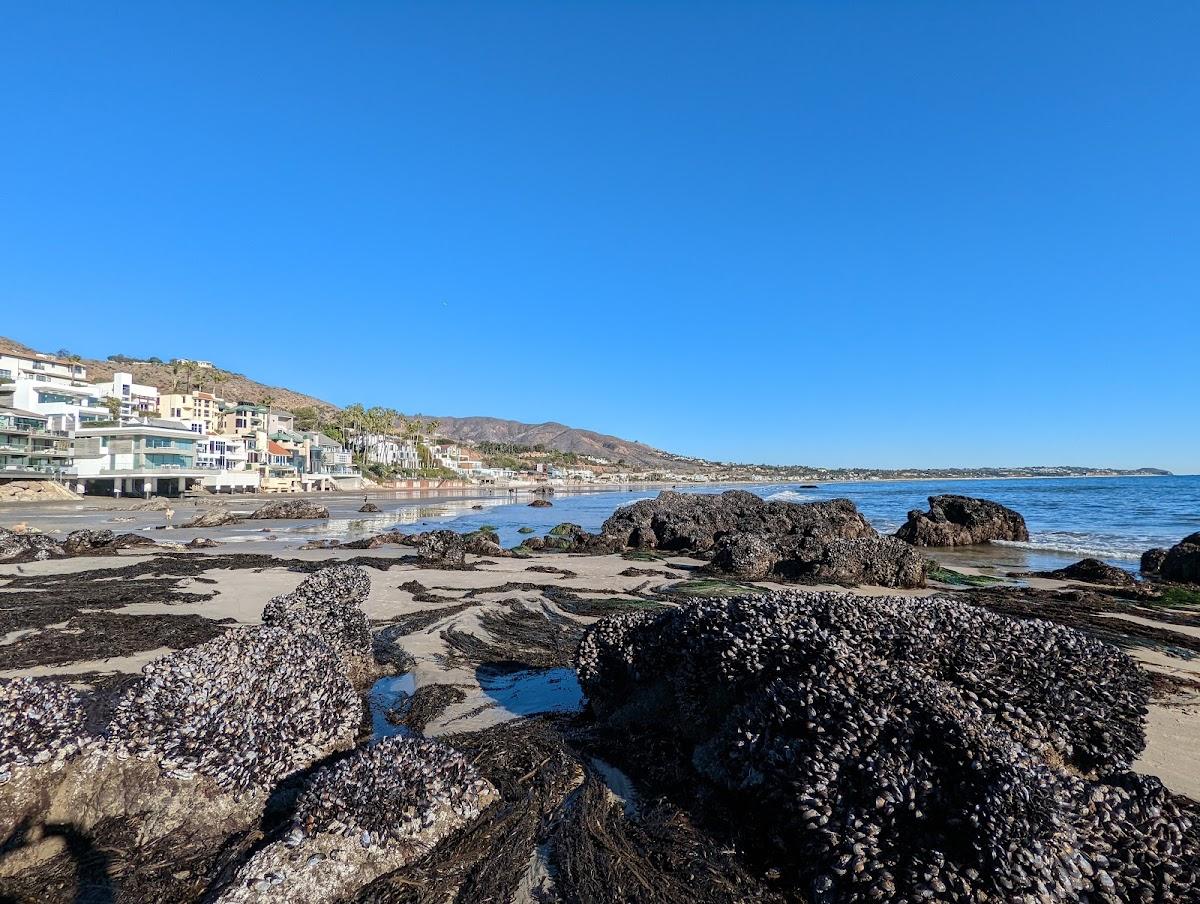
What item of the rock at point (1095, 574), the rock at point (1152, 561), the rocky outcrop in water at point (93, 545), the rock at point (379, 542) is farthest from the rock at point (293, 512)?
the rock at point (1152, 561)

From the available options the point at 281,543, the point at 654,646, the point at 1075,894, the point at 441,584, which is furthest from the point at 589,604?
the point at 281,543

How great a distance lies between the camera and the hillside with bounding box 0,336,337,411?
9069 cm

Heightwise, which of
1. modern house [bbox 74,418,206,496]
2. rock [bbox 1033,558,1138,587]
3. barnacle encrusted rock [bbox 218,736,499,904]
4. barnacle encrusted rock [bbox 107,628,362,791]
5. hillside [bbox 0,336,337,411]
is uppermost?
hillside [bbox 0,336,337,411]

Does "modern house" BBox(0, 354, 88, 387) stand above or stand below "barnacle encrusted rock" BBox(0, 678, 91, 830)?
above

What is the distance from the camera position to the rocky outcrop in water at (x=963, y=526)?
22.5 meters

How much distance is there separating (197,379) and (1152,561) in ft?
341

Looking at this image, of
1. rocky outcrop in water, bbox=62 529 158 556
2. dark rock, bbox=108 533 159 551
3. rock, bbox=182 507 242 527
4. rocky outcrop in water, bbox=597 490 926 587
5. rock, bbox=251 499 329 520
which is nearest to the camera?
rocky outcrop in water, bbox=597 490 926 587

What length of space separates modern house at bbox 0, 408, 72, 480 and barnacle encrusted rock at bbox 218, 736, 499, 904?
59.0 metres

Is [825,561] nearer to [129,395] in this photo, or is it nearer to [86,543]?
[86,543]

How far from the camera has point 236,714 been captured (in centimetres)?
408

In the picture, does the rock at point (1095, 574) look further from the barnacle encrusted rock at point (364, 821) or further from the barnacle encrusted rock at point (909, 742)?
the barnacle encrusted rock at point (364, 821)

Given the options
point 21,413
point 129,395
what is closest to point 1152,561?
point 21,413

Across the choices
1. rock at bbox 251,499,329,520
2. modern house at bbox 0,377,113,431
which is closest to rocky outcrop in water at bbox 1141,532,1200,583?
rock at bbox 251,499,329,520

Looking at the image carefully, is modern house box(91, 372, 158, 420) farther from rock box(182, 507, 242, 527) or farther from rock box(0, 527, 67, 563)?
rock box(0, 527, 67, 563)
